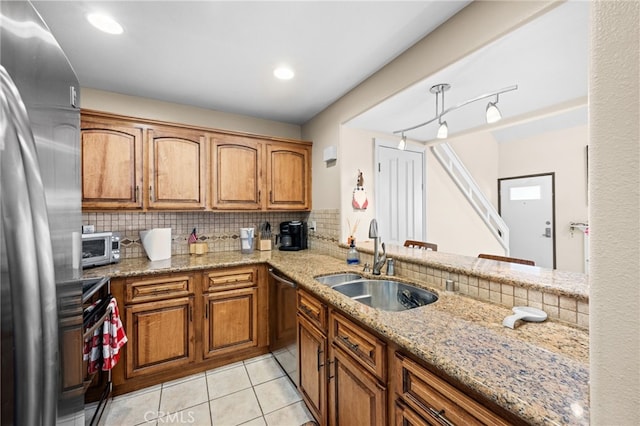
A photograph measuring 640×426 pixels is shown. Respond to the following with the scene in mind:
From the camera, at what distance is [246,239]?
2777mm

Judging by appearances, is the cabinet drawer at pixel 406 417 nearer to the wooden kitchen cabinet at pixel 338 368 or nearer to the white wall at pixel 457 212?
the wooden kitchen cabinet at pixel 338 368

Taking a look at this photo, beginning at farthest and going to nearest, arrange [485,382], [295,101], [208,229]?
[208,229], [295,101], [485,382]

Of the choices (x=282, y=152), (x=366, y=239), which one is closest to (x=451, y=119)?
(x=366, y=239)

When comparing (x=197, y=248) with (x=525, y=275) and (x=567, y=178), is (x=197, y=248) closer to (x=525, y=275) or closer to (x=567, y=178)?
(x=525, y=275)

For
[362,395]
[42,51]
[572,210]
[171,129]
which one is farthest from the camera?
[572,210]

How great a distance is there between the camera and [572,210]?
13.1 ft

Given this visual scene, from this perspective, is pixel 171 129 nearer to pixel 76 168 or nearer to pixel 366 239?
pixel 76 168

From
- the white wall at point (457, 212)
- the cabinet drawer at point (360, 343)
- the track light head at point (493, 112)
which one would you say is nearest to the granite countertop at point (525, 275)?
the cabinet drawer at point (360, 343)

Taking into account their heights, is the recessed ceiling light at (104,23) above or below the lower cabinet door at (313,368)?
above

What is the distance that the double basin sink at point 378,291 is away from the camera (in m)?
1.71

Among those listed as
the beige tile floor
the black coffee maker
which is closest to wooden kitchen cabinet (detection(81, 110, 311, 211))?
the black coffee maker

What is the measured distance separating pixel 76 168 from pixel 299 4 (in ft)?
4.34

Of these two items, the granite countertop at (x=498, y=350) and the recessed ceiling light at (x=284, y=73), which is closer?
the granite countertop at (x=498, y=350)

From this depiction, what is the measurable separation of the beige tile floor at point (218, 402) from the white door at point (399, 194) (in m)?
1.79
